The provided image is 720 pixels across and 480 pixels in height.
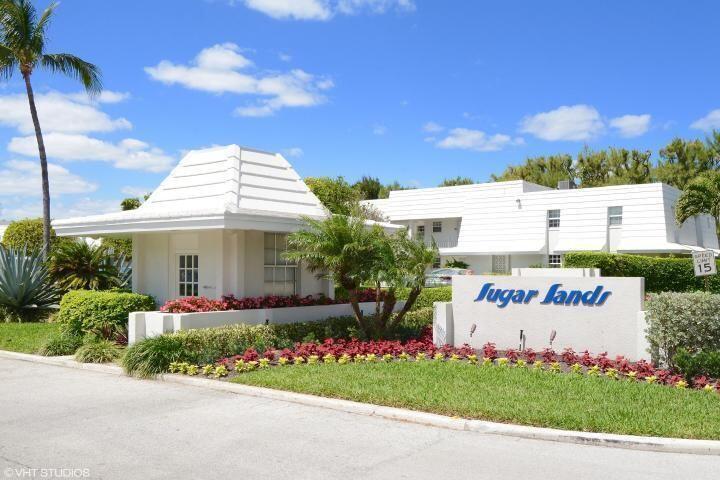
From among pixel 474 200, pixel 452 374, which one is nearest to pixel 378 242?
pixel 452 374

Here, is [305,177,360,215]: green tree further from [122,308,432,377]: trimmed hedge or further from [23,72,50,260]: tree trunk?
[122,308,432,377]: trimmed hedge

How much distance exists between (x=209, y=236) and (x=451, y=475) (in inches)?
403


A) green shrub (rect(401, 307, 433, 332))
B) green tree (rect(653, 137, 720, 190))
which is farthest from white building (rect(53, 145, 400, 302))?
green tree (rect(653, 137, 720, 190))

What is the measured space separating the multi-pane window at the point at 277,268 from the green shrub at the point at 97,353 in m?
3.98

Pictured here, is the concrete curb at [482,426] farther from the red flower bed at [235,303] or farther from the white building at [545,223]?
the white building at [545,223]

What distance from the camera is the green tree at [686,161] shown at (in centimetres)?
4884

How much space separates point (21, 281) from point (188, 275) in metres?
6.31

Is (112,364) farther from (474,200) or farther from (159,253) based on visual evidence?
(474,200)

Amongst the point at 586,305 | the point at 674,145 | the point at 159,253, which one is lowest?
the point at 586,305

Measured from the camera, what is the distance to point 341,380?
9.53m

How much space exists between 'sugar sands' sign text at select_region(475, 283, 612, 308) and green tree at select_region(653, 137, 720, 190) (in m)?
41.9

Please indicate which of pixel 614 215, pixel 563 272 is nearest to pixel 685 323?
pixel 563 272

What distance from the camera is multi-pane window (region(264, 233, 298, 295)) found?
50.8ft

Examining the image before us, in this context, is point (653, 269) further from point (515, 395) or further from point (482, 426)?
point (482, 426)
